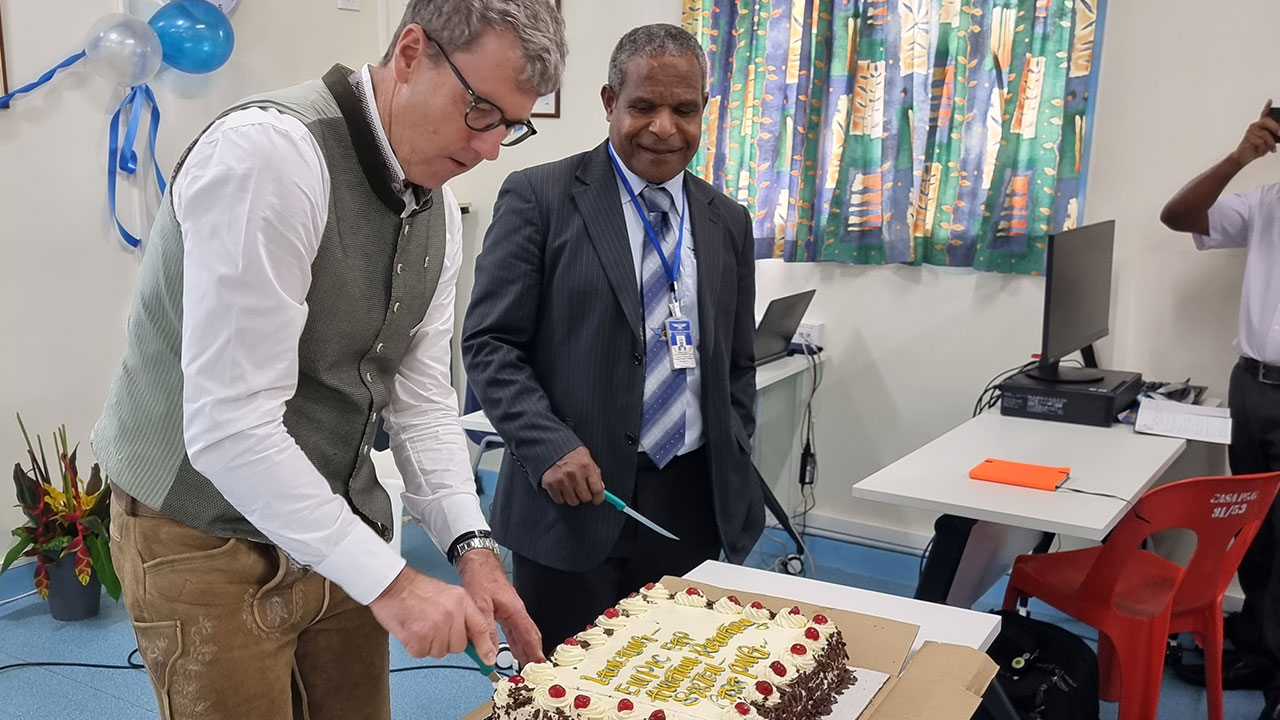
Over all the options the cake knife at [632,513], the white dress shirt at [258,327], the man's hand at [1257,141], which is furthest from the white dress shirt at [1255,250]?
the white dress shirt at [258,327]

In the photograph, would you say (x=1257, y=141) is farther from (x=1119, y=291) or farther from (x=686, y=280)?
(x=686, y=280)

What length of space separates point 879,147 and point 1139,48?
0.88m

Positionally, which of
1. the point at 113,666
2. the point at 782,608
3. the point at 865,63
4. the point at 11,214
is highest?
the point at 865,63

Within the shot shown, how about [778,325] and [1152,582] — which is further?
[778,325]

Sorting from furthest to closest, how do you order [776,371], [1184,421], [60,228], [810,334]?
1. [810,334]
2. [776,371]
3. [60,228]
4. [1184,421]

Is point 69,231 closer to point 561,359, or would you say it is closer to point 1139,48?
point 561,359

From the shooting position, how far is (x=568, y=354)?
2008 millimetres

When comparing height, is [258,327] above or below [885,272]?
above

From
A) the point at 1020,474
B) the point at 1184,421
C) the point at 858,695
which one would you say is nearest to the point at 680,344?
the point at 858,695

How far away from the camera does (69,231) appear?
348 cm

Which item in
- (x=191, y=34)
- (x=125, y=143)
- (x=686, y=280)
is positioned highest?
(x=191, y=34)

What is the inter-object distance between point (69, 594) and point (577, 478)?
2.27 metres

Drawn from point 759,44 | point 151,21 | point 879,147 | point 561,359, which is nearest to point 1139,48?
point 879,147

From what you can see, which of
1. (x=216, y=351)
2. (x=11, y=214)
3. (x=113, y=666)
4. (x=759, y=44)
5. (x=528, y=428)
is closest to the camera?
(x=216, y=351)
